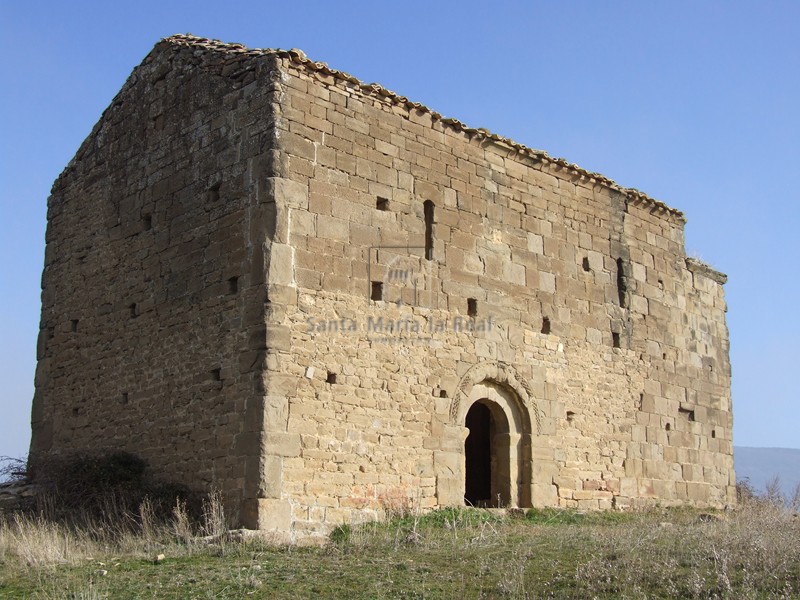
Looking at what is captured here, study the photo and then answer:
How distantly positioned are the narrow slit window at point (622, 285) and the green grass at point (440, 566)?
17.3 ft

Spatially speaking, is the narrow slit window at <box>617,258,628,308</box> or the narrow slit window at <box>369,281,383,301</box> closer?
the narrow slit window at <box>369,281,383,301</box>

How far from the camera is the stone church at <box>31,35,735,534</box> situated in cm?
1224

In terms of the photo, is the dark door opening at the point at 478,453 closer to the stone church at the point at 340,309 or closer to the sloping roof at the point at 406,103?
the stone church at the point at 340,309

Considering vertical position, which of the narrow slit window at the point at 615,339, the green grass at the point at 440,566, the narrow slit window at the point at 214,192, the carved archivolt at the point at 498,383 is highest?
the narrow slit window at the point at 214,192

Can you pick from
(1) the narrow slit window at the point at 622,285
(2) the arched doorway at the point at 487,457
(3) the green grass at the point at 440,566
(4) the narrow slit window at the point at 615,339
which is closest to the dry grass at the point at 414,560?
(3) the green grass at the point at 440,566

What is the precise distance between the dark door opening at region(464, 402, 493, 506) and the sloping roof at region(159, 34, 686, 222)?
413cm

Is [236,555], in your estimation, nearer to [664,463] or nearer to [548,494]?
[548,494]

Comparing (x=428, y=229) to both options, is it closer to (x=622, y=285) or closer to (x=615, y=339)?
(x=615, y=339)

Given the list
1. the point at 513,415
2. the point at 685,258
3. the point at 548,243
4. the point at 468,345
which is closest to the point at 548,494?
the point at 513,415

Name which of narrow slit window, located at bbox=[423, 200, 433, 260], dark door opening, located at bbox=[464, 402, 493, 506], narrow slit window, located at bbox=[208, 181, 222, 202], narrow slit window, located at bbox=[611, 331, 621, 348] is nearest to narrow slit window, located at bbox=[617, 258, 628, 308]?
narrow slit window, located at bbox=[611, 331, 621, 348]

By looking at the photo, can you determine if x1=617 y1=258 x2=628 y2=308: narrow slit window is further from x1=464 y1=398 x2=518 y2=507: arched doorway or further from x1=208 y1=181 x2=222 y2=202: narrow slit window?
x1=208 y1=181 x2=222 y2=202: narrow slit window

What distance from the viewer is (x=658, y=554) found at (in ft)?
32.9

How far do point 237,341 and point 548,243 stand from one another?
5.74 m

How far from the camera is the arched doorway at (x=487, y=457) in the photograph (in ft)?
47.2
